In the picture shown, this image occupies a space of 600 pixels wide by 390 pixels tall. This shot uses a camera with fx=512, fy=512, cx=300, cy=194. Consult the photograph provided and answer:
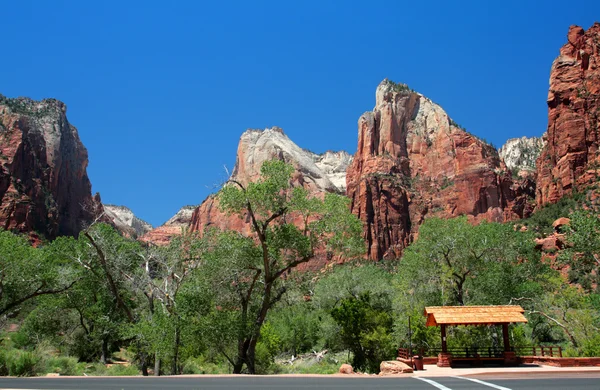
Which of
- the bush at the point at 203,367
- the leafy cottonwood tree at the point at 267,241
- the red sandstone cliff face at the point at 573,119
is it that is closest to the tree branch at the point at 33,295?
the bush at the point at 203,367

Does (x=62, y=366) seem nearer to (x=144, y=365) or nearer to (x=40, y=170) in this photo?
(x=144, y=365)

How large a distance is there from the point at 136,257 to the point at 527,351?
25777 millimetres

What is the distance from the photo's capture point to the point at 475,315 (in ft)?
85.5

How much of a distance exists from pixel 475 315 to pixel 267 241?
11293mm

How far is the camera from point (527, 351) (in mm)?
33281

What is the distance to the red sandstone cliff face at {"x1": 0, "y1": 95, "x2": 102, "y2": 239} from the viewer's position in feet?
314

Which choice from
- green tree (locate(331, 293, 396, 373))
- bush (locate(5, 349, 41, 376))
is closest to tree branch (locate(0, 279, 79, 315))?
bush (locate(5, 349, 41, 376))

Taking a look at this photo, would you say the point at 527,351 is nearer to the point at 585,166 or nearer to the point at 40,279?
the point at 40,279

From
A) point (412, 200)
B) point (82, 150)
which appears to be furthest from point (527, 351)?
point (82, 150)

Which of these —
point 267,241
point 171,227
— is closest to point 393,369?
point 267,241

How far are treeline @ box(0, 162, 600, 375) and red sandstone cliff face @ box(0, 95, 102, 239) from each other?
54564 mm

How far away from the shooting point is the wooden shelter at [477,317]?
25.5 meters

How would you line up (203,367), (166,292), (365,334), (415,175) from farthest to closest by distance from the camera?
1. (415,175)
2. (365,334)
3. (203,367)
4. (166,292)

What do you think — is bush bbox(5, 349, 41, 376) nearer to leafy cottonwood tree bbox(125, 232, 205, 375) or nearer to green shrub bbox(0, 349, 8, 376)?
green shrub bbox(0, 349, 8, 376)
